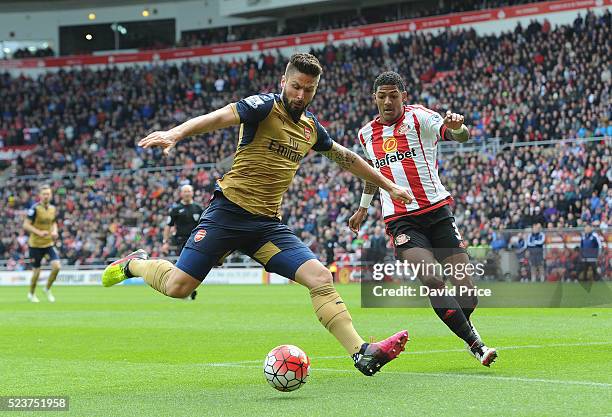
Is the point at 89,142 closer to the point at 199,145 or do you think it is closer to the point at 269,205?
the point at 199,145

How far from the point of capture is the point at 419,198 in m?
8.88

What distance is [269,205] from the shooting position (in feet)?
24.8

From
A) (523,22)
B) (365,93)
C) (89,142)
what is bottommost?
(89,142)

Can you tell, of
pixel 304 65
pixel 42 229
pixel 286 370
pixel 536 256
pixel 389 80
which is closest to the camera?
pixel 286 370

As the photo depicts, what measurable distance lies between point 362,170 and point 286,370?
179cm

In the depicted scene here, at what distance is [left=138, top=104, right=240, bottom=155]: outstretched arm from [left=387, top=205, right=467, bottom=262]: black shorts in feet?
8.11

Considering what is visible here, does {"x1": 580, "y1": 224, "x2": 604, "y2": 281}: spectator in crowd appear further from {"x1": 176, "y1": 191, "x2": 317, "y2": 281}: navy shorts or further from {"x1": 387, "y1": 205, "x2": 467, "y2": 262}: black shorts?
{"x1": 176, "y1": 191, "x2": 317, "y2": 281}: navy shorts

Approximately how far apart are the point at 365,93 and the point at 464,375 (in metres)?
32.4

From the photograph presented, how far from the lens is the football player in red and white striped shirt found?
8.42 m

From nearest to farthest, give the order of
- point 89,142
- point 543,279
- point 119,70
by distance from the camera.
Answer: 1. point 543,279
2. point 89,142
3. point 119,70

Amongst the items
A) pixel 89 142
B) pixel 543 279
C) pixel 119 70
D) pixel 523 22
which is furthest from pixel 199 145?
pixel 543 279

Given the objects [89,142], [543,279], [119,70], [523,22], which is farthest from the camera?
[119,70]

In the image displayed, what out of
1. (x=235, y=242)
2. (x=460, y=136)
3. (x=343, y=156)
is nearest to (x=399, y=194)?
(x=343, y=156)

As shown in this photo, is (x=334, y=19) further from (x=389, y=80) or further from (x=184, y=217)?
(x=389, y=80)
